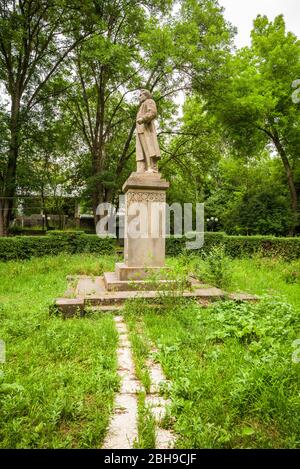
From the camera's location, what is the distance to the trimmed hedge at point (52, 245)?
15.2 m

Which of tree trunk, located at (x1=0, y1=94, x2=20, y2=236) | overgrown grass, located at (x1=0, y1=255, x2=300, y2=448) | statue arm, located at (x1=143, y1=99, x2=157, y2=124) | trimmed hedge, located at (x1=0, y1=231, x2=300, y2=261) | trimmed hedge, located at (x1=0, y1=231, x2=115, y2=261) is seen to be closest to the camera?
overgrown grass, located at (x1=0, y1=255, x2=300, y2=448)

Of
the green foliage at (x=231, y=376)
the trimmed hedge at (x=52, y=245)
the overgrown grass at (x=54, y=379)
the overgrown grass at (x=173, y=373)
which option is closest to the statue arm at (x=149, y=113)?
the overgrown grass at (x=173, y=373)

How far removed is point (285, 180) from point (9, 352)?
26.4 meters

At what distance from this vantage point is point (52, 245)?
1639 cm

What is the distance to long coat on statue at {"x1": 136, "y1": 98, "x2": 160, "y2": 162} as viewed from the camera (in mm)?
8500

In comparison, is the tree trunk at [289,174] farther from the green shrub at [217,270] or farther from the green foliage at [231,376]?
the green foliage at [231,376]

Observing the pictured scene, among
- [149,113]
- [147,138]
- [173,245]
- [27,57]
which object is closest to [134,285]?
[147,138]

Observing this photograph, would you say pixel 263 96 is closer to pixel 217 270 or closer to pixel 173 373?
pixel 217 270

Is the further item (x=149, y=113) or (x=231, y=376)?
(x=149, y=113)

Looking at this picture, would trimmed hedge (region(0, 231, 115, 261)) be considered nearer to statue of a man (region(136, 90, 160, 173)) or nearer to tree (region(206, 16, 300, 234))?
statue of a man (region(136, 90, 160, 173))

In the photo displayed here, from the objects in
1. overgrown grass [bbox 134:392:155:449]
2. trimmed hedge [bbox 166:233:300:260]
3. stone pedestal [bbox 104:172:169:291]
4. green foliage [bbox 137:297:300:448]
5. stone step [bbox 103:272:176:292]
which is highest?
stone pedestal [bbox 104:172:169:291]

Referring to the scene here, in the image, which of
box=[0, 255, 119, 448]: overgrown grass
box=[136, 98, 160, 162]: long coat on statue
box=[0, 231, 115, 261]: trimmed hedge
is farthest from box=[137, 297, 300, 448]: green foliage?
box=[0, 231, 115, 261]: trimmed hedge

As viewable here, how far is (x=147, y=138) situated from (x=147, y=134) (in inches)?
4.4
